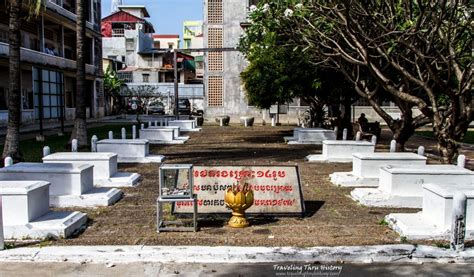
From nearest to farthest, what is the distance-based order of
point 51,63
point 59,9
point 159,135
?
point 159,135
point 51,63
point 59,9

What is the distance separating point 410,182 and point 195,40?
85010 mm

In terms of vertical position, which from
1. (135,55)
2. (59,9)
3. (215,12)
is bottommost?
(135,55)

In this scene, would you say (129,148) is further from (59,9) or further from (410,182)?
(59,9)

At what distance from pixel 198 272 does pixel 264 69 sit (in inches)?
603

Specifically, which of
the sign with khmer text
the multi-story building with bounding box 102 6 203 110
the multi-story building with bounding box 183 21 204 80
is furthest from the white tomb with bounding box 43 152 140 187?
the multi-story building with bounding box 183 21 204 80

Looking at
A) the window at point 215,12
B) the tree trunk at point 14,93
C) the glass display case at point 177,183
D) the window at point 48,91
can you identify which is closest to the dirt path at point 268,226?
the glass display case at point 177,183

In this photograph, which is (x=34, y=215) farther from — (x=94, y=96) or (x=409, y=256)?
(x=94, y=96)

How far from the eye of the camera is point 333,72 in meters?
20.6

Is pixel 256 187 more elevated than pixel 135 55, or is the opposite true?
pixel 135 55

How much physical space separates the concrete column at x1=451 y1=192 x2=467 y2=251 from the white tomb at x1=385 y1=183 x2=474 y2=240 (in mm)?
524

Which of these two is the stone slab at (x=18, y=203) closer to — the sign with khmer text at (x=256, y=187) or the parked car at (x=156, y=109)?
the sign with khmer text at (x=256, y=187)

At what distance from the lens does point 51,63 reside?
3534 centimetres

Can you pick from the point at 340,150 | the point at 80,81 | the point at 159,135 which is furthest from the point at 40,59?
the point at 340,150

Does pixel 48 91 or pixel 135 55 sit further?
pixel 135 55
